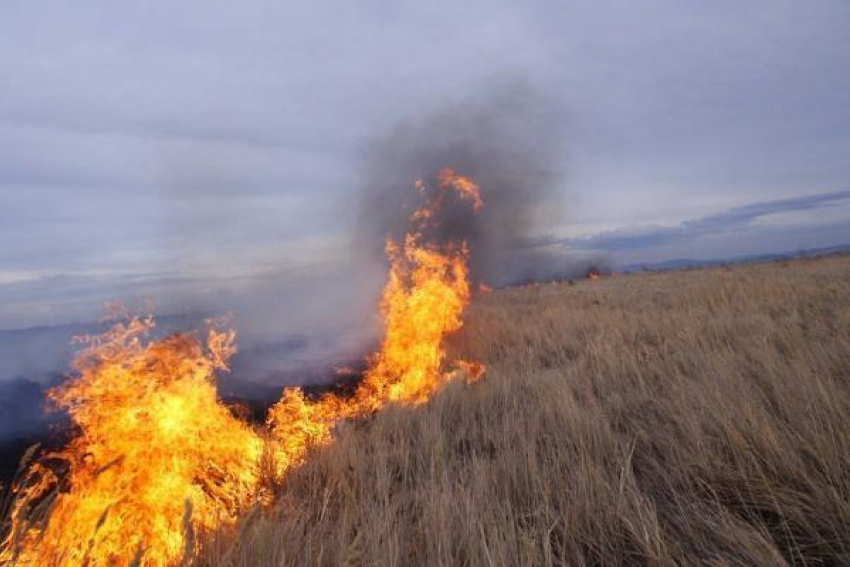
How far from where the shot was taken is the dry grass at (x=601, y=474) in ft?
8.63

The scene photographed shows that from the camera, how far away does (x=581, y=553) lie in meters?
2.72

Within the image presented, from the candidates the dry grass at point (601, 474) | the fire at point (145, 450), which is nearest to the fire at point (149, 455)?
the fire at point (145, 450)

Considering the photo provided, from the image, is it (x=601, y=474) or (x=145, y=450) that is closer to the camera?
(x=601, y=474)

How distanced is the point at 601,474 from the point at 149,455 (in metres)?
4.19

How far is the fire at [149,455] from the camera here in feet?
10.1

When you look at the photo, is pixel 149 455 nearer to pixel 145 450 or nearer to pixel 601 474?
pixel 145 450

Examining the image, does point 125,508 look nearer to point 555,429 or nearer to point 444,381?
point 555,429

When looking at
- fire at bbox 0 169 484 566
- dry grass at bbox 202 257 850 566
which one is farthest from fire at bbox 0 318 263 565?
dry grass at bbox 202 257 850 566

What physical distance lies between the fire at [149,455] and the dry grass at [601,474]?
0.53 meters

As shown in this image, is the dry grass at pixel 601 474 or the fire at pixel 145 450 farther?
the fire at pixel 145 450

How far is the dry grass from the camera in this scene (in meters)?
2.63

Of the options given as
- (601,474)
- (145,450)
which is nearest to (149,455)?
(145,450)

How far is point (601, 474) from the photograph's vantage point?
11.7 feet

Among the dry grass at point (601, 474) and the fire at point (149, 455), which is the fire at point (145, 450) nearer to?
the fire at point (149, 455)
